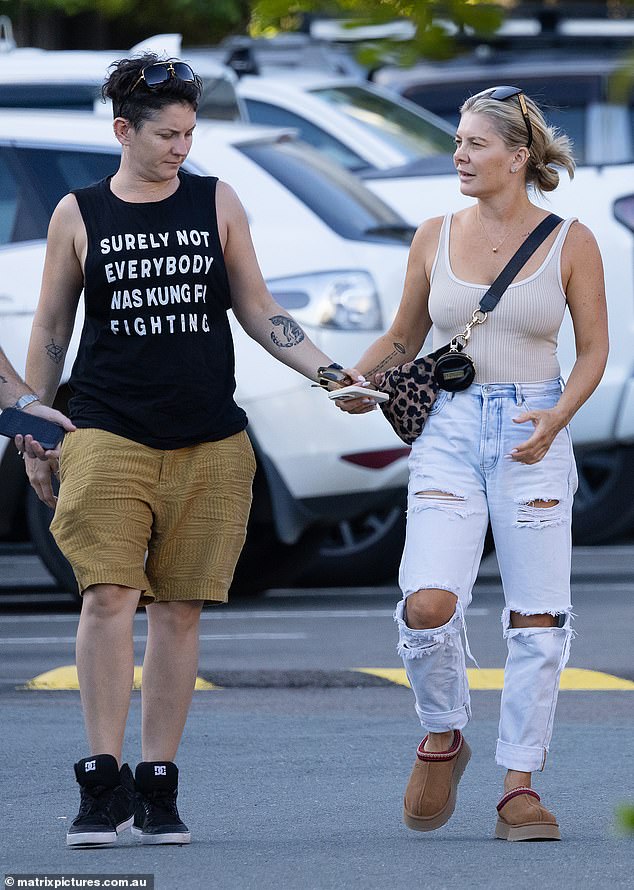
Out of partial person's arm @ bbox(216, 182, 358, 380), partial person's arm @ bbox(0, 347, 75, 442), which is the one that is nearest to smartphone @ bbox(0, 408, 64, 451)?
partial person's arm @ bbox(0, 347, 75, 442)

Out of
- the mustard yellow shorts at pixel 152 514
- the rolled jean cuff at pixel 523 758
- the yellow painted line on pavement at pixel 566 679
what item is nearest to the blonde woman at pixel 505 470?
the rolled jean cuff at pixel 523 758

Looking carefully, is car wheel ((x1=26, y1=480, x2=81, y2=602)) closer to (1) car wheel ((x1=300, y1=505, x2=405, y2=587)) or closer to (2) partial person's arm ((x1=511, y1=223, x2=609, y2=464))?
(1) car wheel ((x1=300, y1=505, x2=405, y2=587))

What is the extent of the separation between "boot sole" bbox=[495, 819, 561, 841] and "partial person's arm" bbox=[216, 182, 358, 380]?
105cm

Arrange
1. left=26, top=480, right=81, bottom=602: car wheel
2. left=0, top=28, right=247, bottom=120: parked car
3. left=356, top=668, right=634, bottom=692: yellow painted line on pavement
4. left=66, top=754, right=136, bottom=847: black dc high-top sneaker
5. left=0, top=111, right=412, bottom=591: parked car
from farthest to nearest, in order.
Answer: left=0, top=28, right=247, bottom=120: parked car < left=26, top=480, right=81, bottom=602: car wheel < left=0, top=111, right=412, bottom=591: parked car < left=356, top=668, right=634, bottom=692: yellow painted line on pavement < left=66, top=754, right=136, bottom=847: black dc high-top sneaker

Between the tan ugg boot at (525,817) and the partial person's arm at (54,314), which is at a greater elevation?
the partial person's arm at (54,314)

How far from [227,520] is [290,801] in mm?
922

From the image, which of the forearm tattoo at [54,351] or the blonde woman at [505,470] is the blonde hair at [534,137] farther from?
the forearm tattoo at [54,351]

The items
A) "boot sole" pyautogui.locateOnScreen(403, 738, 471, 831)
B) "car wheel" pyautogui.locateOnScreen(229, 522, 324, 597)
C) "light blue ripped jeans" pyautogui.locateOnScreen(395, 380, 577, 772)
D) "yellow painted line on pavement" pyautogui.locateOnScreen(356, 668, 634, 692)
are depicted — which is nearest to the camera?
"light blue ripped jeans" pyautogui.locateOnScreen(395, 380, 577, 772)

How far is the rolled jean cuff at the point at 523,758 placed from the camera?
381cm

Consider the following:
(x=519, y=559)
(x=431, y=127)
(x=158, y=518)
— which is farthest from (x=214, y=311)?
(x=431, y=127)

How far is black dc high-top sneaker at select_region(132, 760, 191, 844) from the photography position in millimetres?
3744

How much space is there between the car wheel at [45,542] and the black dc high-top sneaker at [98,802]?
362cm

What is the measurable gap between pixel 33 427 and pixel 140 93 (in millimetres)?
749

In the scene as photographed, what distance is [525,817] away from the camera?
3832mm
